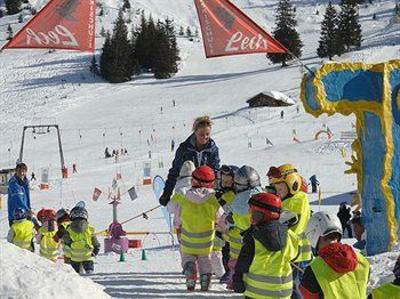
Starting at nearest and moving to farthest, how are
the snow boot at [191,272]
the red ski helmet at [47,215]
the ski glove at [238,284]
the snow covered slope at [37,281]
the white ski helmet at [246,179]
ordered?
the snow covered slope at [37,281] < the ski glove at [238,284] < the white ski helmet at [246,179] < the snow boot at [191,272] < the red ski helmet at [47,215]

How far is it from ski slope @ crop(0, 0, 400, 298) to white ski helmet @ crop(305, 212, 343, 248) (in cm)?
141

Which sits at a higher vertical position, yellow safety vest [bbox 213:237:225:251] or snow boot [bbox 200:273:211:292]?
yellow safety vest [bbox 213:237:225:251]

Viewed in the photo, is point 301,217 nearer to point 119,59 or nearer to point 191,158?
point 191,158

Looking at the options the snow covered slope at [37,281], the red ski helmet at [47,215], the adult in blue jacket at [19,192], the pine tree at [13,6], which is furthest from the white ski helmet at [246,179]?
the pine tree at [13,6]

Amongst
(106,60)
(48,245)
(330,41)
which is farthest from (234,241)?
(106,60)

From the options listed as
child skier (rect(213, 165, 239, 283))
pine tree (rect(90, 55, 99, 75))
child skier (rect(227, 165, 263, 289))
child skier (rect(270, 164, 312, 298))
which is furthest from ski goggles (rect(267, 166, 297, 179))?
pine tree (rect(90, 55, 99, 75))

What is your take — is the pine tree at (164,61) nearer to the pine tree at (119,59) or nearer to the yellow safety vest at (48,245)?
the pine tree at (119,59)

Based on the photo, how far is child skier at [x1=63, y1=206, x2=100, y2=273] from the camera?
8.16 metres

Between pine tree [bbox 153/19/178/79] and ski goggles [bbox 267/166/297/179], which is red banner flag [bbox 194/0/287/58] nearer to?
ski goggles [bbox 267/166/297/179]

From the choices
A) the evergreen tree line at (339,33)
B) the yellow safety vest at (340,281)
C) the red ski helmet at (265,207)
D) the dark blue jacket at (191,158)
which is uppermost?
the evergreen tree line at (339,33)

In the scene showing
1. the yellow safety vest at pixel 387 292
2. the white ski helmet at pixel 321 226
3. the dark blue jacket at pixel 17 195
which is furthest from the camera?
the dark blue jacket at pixel 17 195

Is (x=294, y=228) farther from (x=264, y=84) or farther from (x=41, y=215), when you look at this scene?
(x=264, y=84)

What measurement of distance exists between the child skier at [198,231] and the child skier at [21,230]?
280 cm

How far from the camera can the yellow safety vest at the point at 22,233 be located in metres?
8.84
